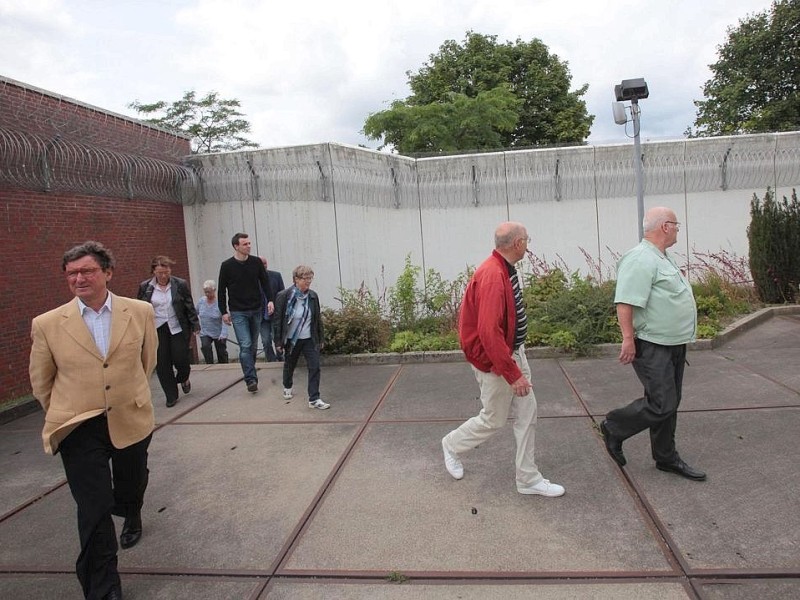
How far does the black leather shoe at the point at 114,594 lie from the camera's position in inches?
108

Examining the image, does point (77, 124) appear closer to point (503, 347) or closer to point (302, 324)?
point (302, 324)

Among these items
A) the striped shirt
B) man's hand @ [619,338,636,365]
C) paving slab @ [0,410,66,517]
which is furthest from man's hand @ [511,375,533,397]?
paving slab @ [0,410,66,517]

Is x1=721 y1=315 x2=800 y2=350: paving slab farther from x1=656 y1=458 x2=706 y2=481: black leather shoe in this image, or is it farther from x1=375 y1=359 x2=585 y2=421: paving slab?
x1=656 y1=458 x2=706 y2=481: black leather shoe

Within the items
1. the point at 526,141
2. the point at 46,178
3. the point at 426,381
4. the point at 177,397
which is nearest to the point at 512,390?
the point at 426,381

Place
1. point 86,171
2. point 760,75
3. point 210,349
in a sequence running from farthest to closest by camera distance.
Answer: point 760,75, point 210,349, point 86,171

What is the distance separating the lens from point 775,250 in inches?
368

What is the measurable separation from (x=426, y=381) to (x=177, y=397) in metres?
2.82

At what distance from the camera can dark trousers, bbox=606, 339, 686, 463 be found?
356 centimetres

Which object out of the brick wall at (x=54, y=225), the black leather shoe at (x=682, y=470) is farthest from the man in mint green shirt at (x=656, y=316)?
the brick wall at (x=54, y=225)

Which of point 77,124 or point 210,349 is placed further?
point 210,349

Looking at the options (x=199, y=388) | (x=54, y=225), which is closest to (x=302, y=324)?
(x=199, y=388)

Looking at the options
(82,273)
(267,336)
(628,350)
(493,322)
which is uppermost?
(82,273)

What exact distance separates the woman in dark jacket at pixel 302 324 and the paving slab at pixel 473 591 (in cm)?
305

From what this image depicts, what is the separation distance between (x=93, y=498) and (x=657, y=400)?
10.5 feet
